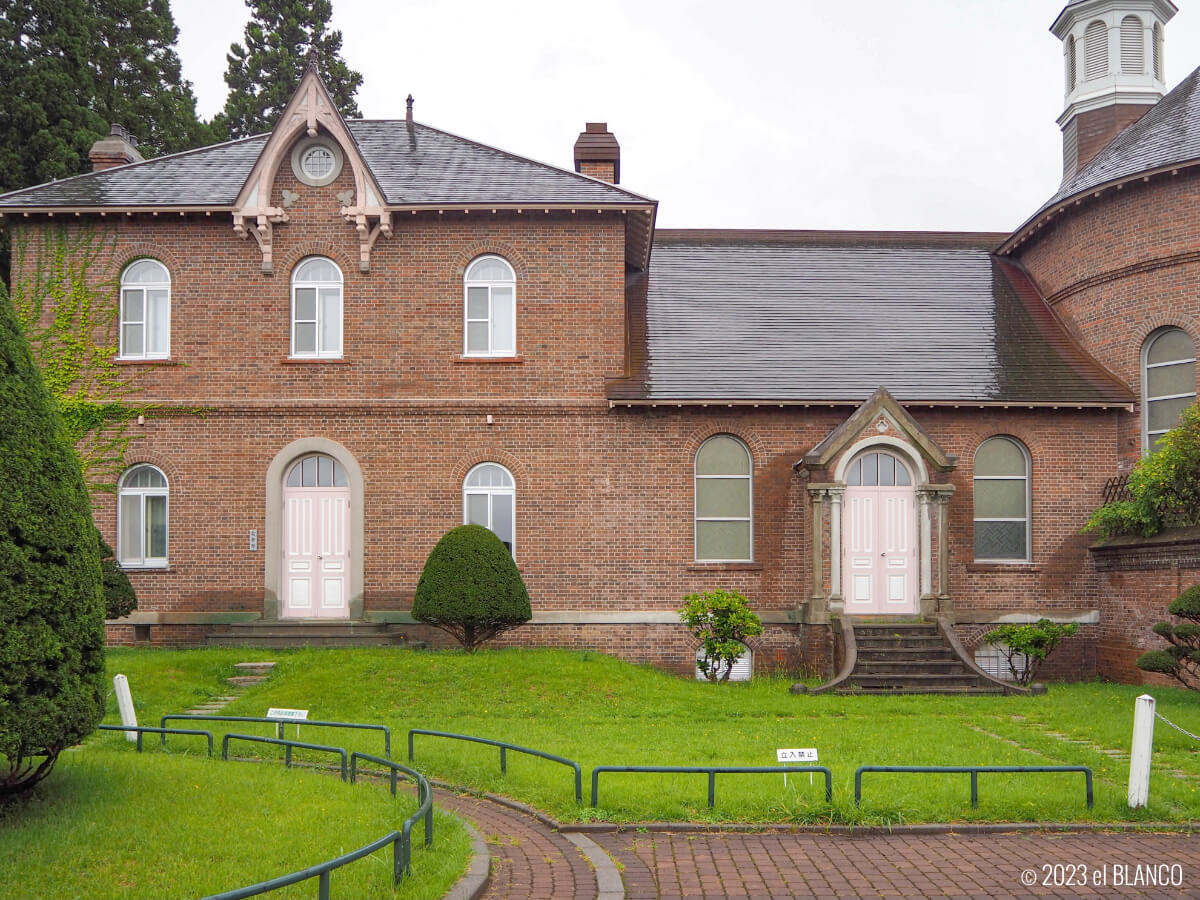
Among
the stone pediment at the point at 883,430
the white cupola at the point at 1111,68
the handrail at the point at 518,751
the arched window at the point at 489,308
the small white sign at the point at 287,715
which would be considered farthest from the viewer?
the white cupola at the point at 1111,68

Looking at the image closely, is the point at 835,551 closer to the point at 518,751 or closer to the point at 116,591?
the point at 518,751

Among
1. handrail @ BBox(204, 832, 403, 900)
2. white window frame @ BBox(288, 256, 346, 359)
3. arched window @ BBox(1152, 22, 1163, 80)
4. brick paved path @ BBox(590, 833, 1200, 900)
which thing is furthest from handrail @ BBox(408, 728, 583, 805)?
arched window @ BBox(1152, 22, 1163, 80)

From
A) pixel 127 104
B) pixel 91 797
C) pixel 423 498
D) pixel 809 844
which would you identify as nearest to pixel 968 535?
pixel 423 498

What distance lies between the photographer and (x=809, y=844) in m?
8.97

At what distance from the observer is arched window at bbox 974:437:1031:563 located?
20.4m

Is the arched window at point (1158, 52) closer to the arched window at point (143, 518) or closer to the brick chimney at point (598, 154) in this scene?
the brick chimney at point (598, 154)

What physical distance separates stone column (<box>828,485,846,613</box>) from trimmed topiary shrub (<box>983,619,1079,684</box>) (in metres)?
2.79

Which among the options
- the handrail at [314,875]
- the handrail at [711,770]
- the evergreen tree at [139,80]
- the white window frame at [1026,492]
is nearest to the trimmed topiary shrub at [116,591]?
the handrail at [711,770]

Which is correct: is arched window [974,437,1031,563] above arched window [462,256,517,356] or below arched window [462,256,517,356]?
below

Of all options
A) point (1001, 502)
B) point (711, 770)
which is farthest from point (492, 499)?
point (711, 770)

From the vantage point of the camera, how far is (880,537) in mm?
19703

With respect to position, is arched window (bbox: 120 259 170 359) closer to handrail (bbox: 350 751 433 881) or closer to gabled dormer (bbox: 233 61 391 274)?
gabled dormer (bbox: 233 61 391 274)

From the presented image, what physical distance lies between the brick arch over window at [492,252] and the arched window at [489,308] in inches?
5.4

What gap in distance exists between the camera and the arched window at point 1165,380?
64.1 feet
